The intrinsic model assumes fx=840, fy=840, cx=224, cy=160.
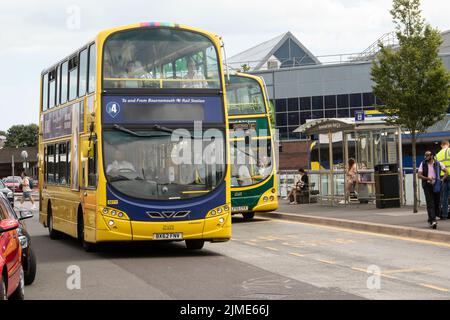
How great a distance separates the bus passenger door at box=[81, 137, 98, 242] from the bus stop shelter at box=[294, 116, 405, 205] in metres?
12.2

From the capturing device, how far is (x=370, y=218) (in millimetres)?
21875

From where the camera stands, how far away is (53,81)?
2002 centimetres

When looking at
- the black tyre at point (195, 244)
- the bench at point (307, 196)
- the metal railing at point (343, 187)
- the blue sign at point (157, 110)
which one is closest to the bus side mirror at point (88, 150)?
the blue sign at point (157, 110)

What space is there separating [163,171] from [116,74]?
195 cm

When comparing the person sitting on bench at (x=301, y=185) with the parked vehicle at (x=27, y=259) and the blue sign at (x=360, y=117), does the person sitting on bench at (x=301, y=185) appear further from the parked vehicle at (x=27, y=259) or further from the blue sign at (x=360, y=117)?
the parked vehicle at (x=27, y=259)

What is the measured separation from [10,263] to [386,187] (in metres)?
18.4

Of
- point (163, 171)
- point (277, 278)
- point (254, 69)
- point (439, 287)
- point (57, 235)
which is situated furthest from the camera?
point (254, 69)

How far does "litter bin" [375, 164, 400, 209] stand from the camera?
25.7 meters

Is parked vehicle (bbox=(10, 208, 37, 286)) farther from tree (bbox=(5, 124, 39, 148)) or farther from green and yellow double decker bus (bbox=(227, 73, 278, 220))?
tree (bbox=(5, 124, 39, 148))

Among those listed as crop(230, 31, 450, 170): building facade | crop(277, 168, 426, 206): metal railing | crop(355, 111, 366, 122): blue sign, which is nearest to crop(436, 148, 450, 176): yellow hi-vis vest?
crop(277, 168, 426, 206): metal railing

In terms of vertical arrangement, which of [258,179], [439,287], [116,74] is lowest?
[439,287]

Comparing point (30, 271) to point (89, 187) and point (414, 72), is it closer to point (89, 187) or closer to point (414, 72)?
point (89, 187)

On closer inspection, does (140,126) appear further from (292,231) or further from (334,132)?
(334,132)
